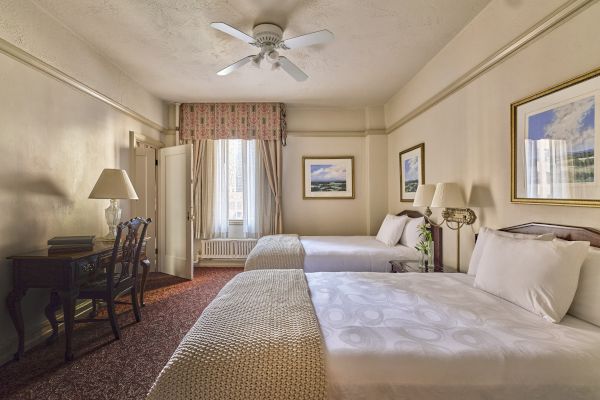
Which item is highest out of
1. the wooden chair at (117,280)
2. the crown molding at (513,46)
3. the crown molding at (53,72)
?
the crown molding at (53,72)

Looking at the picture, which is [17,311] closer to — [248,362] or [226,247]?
[248,362]

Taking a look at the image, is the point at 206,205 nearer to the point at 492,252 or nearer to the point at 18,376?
the point at 18,376

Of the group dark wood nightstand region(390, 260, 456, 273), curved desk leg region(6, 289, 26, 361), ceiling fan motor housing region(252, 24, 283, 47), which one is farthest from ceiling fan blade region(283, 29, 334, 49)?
curved desk leg region(6, 289, 26, 361)

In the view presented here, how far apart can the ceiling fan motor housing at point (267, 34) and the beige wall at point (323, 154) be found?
2405 millimetres

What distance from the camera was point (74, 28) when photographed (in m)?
2.67

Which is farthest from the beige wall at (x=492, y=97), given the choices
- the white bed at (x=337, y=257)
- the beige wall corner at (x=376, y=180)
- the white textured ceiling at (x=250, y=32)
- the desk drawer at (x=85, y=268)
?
the desk drawer at (x=85, y=268)

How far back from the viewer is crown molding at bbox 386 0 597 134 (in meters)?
1.66

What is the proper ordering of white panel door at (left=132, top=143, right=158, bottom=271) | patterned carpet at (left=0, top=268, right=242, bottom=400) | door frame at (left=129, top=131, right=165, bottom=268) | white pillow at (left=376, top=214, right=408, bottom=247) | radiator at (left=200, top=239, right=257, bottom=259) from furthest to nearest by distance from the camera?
radiator at (left=200, top=239, right=257, bottom=259)
white panel door at (left=132, top=143, right=158, bottom=271)
door frame at (left=129, top=131, right=165, bottom=268)
white pillow at (left=376, top=214, right=408, bottom=247)
patterned carpet at (left=0, top=268, right=242, bottom=400)

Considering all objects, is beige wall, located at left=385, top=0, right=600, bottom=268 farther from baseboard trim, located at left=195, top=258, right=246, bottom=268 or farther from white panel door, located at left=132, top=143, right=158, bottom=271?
white panel door, located at left=132, top=143, right=158, bottom=271

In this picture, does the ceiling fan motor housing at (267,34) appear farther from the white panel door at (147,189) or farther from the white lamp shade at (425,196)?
the white panel door at (147,189)

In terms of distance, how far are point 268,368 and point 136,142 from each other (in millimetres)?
3880

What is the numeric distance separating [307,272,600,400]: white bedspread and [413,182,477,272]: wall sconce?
1.23m

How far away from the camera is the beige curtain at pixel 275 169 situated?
490 cm

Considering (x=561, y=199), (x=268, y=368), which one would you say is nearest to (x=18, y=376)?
(x=268, y=368)
